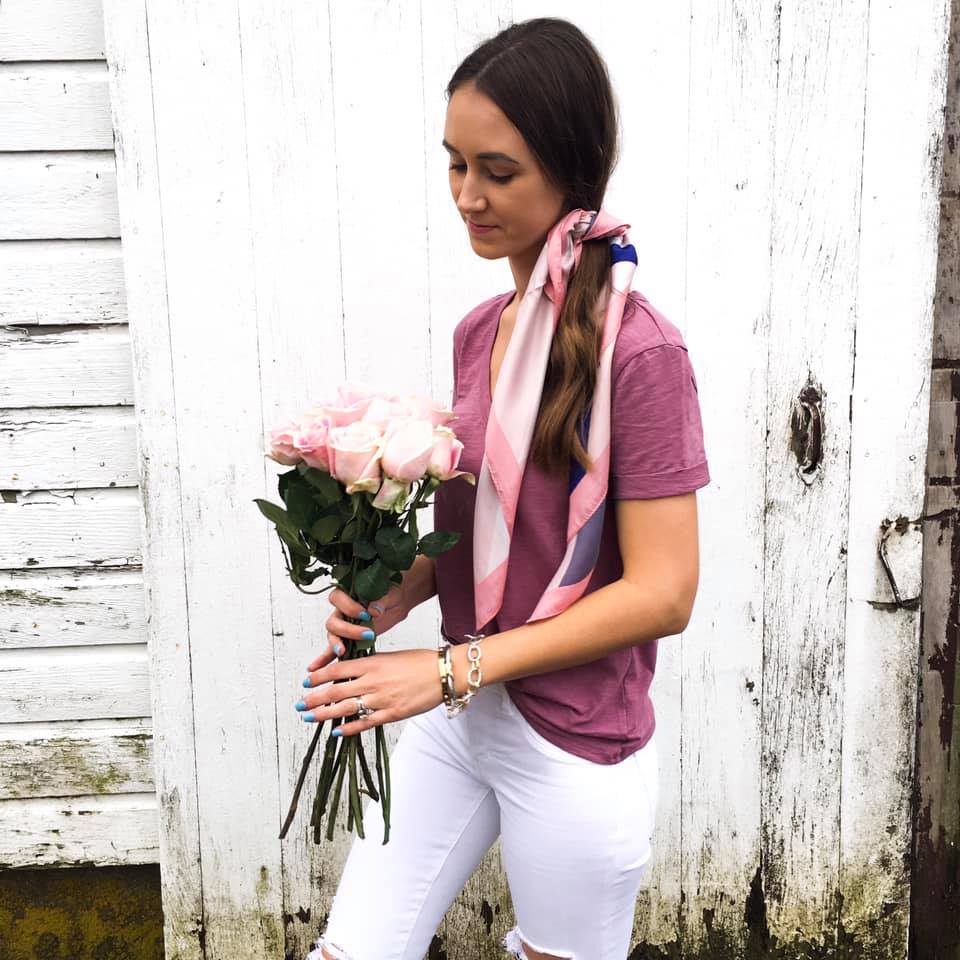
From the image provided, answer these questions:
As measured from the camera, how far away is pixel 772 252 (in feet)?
7.74

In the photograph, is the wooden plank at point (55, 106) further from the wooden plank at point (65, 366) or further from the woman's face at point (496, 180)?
the woman's face at point (496, 180)

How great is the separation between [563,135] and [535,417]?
0.39m

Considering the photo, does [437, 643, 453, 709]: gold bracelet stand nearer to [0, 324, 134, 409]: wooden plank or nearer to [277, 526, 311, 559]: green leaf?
[277, 526, 311, 559]: green leaf

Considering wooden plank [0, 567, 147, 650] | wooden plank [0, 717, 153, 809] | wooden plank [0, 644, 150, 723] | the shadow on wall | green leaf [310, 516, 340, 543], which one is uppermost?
green leaf [310, 516, 340, 543]

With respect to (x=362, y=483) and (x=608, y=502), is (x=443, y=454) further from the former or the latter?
(x=608, y=502)

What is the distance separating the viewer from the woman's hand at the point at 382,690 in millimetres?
1462

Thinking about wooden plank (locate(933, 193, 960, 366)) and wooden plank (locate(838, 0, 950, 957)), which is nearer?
wooden plank (locate(838, 0, 950, 957))

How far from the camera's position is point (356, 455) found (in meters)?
1.39

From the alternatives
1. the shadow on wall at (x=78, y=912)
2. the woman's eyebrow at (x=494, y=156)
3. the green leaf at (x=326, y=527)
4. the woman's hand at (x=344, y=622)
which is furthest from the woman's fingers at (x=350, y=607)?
the shadow on wall at (x=78, y=912)

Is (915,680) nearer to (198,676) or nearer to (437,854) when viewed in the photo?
(437,854)

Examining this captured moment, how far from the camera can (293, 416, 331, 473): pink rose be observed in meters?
1.42

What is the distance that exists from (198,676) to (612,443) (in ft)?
4.66

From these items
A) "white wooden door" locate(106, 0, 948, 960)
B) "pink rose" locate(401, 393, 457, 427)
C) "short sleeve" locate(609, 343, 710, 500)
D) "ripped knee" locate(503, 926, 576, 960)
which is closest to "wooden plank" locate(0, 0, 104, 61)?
"white wooden door" locate(106, 0, 948, 960)

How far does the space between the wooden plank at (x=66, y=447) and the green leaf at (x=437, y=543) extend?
1.19 metres
